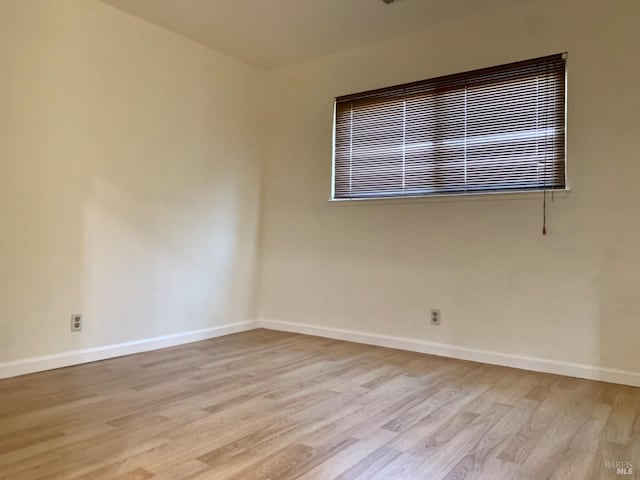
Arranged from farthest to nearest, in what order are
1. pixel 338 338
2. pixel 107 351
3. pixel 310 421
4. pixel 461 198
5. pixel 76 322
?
pixel 338 338 → pixel 461 198 → pixel 107 351 → pixel 76 322 → pixel 310 421

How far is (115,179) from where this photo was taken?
3.39m

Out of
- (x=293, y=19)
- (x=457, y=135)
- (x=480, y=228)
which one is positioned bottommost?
(x=480, y=228)

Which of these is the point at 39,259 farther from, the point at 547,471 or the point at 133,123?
the point at 547,471

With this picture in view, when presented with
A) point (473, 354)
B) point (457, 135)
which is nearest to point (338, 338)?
point (473, 354)

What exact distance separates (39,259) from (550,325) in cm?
335

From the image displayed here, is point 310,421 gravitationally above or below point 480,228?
below

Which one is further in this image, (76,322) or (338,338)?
(338,338)

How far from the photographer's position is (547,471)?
1.76 m

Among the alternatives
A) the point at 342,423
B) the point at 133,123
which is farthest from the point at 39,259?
the point at 342,423

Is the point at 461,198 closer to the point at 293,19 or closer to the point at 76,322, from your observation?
the point at 293,19

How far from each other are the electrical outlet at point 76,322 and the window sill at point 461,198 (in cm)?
219

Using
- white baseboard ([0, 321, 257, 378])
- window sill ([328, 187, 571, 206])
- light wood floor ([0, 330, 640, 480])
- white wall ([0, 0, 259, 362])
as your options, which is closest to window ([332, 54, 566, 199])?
window sill ([328, 187, 571, 206])

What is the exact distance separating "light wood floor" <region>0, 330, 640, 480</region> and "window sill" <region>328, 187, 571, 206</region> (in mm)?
1189

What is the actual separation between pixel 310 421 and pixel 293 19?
2.83 meters
